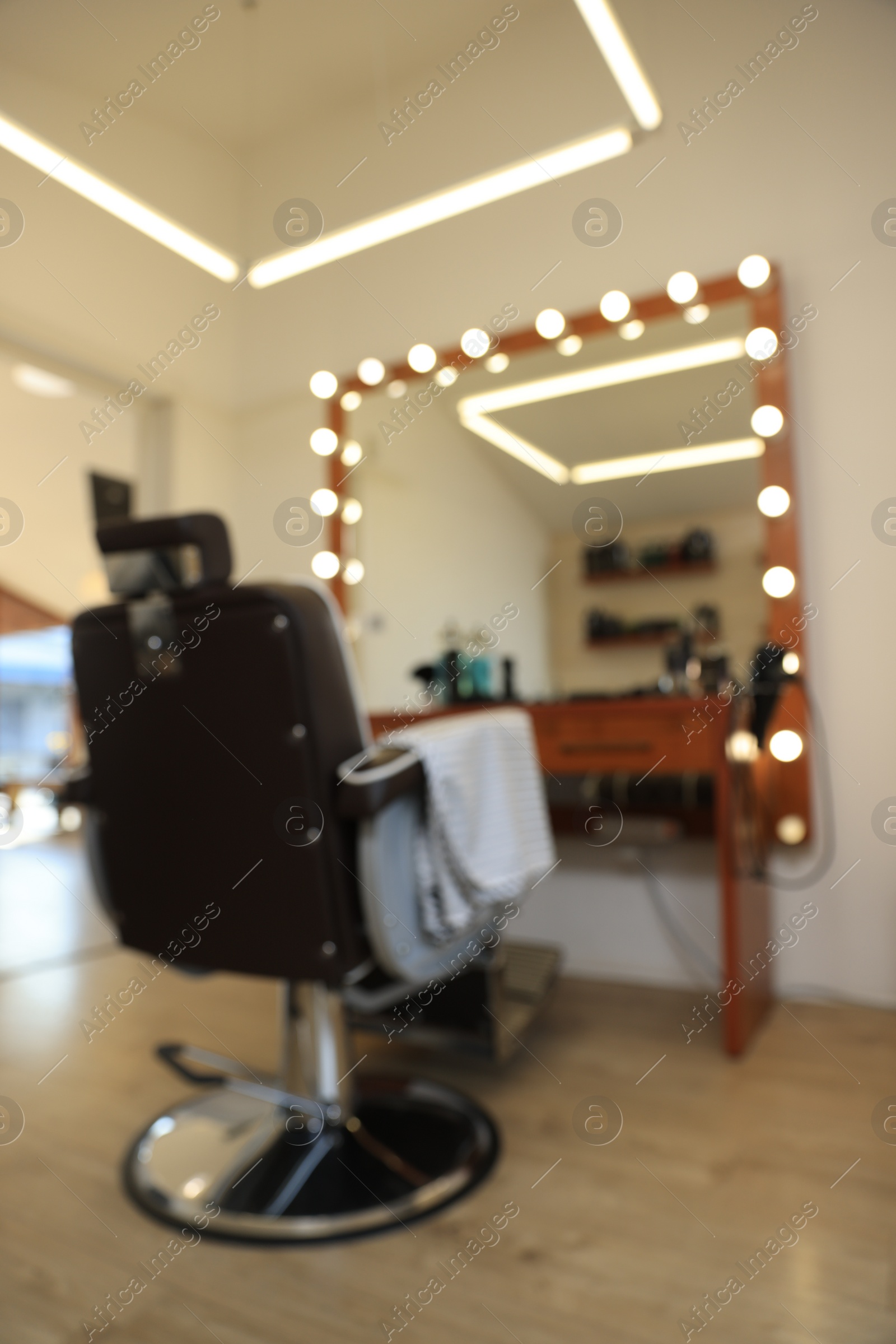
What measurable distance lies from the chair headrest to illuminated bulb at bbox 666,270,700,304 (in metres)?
1.83

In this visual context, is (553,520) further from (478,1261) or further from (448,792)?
(478,1261)

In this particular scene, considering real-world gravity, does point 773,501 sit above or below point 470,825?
above

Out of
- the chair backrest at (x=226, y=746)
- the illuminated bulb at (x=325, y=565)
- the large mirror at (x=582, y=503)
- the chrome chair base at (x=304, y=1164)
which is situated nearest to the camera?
the chair backrest at (x=226, y=746)

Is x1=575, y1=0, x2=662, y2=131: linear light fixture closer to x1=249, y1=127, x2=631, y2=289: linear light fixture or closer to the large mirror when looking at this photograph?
x1=249, y1=127, x2=631, y2=289: linear light fixture

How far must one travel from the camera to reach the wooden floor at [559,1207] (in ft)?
3.63

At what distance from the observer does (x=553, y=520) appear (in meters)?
2.75

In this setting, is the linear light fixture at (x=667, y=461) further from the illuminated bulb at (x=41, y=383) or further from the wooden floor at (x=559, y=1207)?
the illuminated bulb at (x=41, y=383)

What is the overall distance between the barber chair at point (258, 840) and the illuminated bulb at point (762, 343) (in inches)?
69.6

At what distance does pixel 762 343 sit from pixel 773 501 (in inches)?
18.3

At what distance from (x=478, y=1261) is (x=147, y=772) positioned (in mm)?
908

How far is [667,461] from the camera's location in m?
2.57

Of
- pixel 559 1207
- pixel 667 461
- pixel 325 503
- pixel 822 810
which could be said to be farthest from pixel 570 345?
pixel 559 1207

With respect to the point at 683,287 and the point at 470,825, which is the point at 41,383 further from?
the point at 470,825

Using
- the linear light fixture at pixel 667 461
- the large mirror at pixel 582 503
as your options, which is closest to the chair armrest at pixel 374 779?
the large mirror at pixel 582 503
